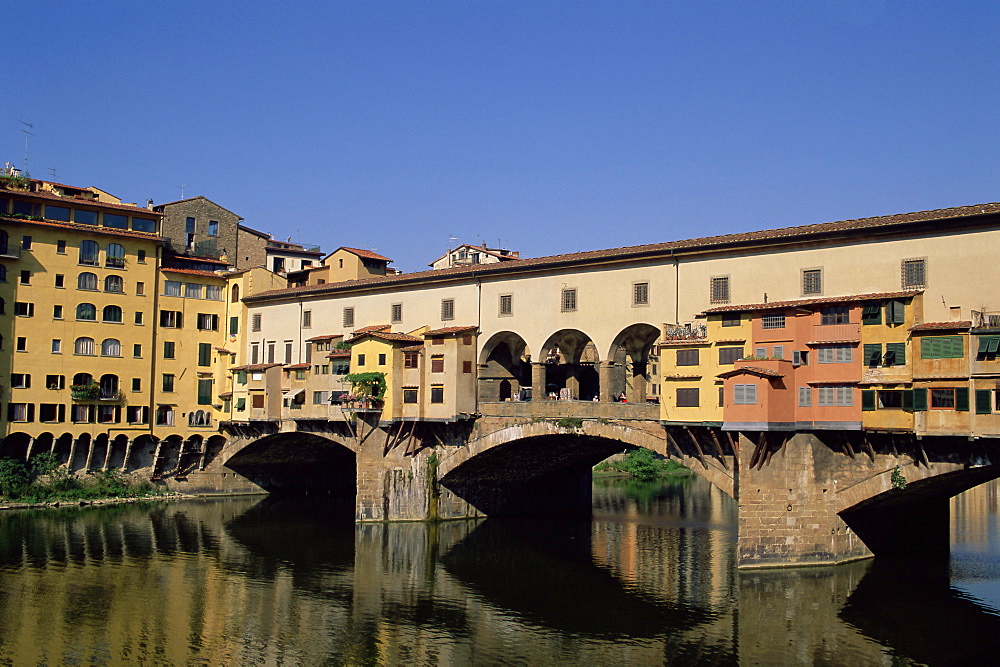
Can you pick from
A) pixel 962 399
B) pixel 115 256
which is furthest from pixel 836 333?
pixel 115 256

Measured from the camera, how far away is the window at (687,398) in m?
43.2

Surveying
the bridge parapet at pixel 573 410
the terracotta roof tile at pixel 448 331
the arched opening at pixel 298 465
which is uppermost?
the terracotta roof tile at pixel 448 331

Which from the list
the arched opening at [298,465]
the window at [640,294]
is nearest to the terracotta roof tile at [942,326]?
the window at [640,294]

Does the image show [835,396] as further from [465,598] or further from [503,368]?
[503,368]

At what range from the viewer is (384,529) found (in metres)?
55.8

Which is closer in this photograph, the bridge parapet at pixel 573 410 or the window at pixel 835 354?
the window at pixel 835 354

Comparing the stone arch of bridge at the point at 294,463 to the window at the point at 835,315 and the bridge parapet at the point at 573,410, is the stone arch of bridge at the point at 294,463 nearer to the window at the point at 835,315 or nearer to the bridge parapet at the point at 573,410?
the bridge parapet at the point at 573,410

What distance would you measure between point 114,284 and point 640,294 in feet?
131

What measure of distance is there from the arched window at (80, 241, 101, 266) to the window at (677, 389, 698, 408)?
44.2 m

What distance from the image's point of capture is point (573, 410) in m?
49.2

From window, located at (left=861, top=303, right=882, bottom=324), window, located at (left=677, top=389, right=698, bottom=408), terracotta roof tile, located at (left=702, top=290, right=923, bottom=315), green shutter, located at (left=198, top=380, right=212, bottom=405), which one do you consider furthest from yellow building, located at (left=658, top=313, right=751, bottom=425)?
green shutter, located at (left=198, top=380, right=212, bottom=405)

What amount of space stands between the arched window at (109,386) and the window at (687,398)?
4236cm

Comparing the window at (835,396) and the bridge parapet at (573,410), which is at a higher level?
the window at (835,396)

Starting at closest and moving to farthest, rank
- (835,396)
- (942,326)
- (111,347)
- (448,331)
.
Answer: (942,326)
(835,396)
(448,331)
(111,347)
